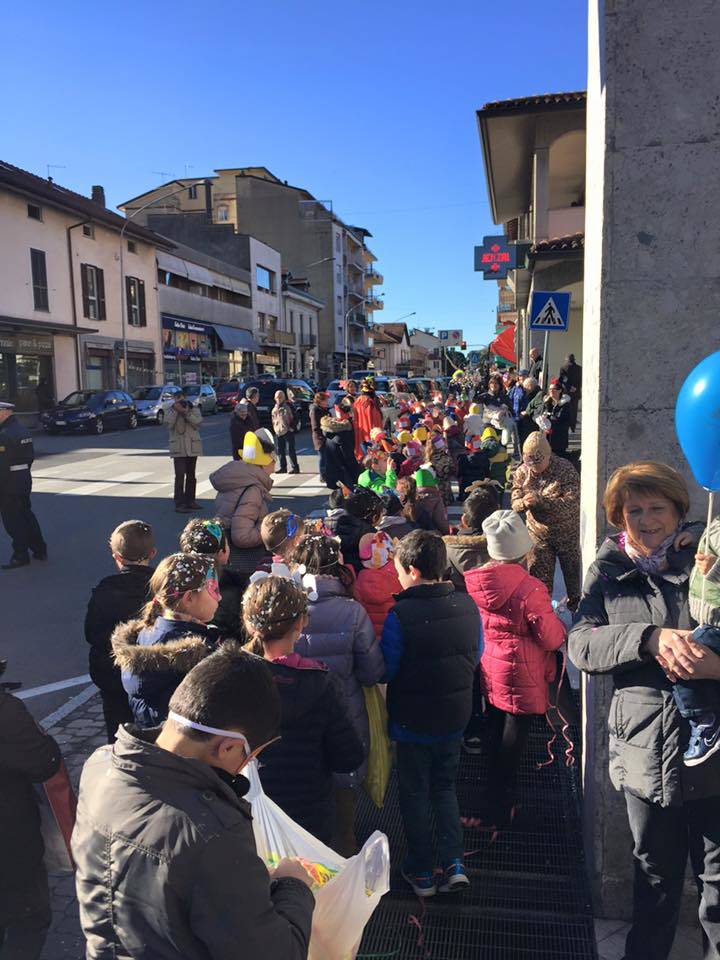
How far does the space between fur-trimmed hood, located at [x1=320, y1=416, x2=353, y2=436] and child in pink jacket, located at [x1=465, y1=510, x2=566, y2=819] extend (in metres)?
6.39

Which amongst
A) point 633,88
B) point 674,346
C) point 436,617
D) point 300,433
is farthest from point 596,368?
point 300,433

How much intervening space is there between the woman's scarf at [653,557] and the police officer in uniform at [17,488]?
24.1 ft

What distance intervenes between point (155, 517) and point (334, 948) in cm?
961

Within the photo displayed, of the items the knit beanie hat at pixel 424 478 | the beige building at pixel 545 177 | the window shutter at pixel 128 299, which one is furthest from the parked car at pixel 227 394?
the knit beanie hat at pixel 424 478

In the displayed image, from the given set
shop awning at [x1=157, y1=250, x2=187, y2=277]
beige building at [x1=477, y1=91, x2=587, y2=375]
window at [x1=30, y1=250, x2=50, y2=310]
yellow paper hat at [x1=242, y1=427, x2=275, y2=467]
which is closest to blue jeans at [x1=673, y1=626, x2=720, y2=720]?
yellow paper hat at [x1=242, y1=427, x2=275, y2=467]

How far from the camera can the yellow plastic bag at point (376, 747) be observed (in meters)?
3.24

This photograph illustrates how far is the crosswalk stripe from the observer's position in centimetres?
1300

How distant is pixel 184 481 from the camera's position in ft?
37.7

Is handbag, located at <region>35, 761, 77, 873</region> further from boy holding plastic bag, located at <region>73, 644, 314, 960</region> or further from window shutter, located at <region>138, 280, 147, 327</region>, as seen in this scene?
window shutter, located at <region>138, 280, 147, 327</region>

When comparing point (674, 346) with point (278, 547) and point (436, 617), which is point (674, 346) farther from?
point (278, 547)

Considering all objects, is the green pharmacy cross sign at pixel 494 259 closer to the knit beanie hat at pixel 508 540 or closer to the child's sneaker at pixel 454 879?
the knit beanie hat at pixel 508 540

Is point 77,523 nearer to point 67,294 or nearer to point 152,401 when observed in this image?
point 152,401

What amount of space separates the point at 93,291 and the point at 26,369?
5923 mm

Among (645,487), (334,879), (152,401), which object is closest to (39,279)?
(152,401)
